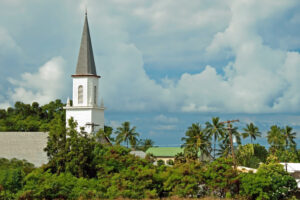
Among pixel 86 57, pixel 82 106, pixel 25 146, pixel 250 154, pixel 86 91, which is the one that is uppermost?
pixel 86 57

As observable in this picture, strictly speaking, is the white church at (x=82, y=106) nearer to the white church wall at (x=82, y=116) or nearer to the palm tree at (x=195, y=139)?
the white church wall at (x=82, y=116)

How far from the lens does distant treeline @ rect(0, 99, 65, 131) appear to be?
5277cm

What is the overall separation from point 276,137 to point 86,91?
47904mm

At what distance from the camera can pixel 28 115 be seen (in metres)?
56.2

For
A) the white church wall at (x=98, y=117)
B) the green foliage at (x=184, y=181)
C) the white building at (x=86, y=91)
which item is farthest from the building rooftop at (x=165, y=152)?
the green foliage at (x=184, y=181)

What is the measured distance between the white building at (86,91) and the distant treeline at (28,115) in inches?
476

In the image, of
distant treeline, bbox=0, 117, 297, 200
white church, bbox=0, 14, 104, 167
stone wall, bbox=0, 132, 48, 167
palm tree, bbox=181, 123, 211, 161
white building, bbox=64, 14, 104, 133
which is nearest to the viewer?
distant treeline, bbox=0, 117, 297, 200

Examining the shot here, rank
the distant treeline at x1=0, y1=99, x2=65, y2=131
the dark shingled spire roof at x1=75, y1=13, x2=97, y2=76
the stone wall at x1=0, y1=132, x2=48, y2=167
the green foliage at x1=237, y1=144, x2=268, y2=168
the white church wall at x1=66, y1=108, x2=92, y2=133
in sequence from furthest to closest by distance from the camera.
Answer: the green foliage at x1=237, y1=144, x2=268, y2=168, the distant treeline at x1=0, y1=99, x2=65, y2=131, the dark shingled spire roof at x1=75, y1=13, x2=97, y2=76, the white church wall at x1=66, y1=108, x2=92, y2=133, the stone wall at x1=0, y1=132, x2=48, y2=167

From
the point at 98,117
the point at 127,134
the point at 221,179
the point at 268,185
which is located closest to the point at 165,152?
the point at 127,134

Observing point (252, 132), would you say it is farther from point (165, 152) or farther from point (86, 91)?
point (86, 91)

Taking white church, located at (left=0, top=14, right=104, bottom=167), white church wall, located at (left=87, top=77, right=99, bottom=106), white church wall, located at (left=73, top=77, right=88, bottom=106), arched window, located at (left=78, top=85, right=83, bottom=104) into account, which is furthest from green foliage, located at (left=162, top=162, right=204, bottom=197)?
arched window, located at (left=78, top=85, right=83, bottom=104)

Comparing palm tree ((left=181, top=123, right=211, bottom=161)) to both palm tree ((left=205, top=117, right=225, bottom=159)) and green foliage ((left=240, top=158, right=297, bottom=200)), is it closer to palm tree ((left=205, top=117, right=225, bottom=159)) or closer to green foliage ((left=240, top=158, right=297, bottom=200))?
palm tree ((left=205, top=117, right=225, bottom=159))

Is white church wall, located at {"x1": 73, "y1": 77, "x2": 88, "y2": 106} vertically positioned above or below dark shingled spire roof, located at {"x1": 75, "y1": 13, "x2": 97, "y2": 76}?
below

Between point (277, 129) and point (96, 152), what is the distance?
182 feet
